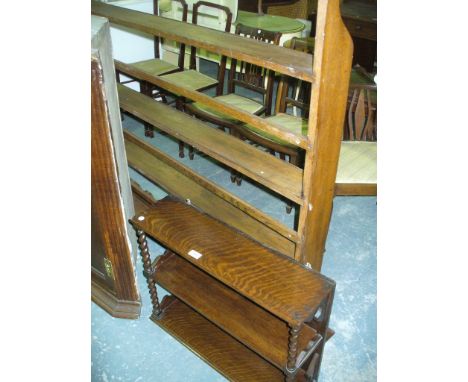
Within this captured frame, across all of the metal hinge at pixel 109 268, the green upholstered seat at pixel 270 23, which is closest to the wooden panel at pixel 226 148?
the metal hinge at pixel 109 268

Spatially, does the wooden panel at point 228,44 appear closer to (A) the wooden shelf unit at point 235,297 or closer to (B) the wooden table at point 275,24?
(A) the wooden shelf unit at point 235,297

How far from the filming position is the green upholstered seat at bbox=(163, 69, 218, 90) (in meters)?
3.50

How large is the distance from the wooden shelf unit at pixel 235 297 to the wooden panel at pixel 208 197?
0.13 meters

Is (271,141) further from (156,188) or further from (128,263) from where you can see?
(128,263)

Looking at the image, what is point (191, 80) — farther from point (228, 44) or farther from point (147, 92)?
point (228, 44)

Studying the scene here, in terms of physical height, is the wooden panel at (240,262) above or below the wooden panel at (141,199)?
above

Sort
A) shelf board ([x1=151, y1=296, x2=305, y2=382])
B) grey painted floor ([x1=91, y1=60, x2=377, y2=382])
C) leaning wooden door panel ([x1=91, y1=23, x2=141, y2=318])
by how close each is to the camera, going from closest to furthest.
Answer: leaning wooden door panel ([x1=91, y1=23, x2=141, y2=318])
shelf board ([x1=151, y1=296, x2=305, y2=382])
grey painted floor ([x1=91, y1=60, x2=377, y2=382])

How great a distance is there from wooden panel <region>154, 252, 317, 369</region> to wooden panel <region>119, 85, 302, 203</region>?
55 centimetres

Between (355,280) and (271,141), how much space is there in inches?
40.9

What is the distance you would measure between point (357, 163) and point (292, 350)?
3.98 feet

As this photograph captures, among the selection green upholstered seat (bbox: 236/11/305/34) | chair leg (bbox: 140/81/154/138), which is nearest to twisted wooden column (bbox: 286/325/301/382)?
chair leg (bbox: 140/81/154/138)

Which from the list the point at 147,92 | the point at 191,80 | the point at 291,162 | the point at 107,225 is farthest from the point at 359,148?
the point at 147,92

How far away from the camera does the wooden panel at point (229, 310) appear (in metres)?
1.72

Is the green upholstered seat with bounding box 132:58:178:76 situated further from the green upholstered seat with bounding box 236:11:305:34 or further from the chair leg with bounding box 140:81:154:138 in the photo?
the green upholstered seat with bounding box 236:11:305:34
